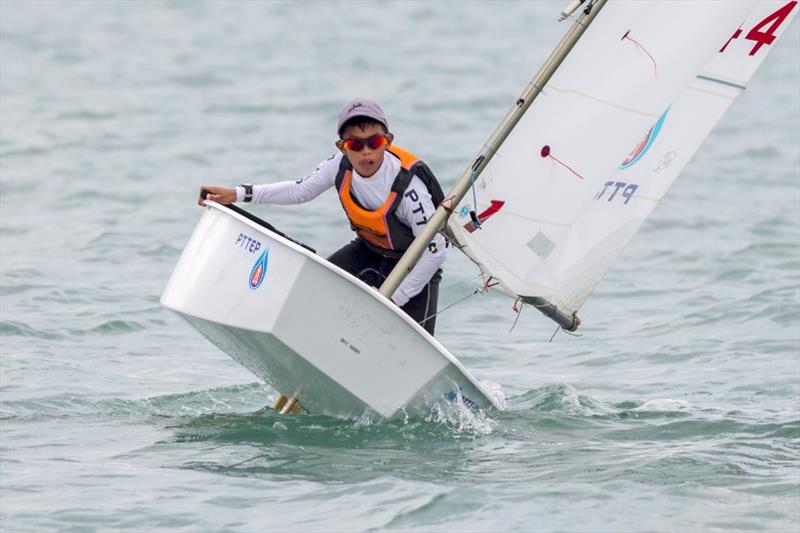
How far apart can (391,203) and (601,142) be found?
3.03 feet

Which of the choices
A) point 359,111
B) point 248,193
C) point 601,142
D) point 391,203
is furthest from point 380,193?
point 601,142

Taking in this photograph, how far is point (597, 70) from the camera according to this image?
6.08 metres

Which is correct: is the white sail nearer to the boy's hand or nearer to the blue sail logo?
the blue sail logo

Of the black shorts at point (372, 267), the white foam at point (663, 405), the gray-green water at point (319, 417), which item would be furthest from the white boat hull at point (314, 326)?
the white foam at point (663, 405)

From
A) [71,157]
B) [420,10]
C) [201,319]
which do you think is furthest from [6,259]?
[420,10]

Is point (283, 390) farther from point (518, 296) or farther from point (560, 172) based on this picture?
point (560, 172)

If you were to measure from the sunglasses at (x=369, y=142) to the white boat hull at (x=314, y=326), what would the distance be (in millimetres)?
566

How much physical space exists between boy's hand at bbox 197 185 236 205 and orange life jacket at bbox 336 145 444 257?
475 mm

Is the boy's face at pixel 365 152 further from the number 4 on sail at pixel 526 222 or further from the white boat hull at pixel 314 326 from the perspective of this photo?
the white boat hull at pixel 314 326

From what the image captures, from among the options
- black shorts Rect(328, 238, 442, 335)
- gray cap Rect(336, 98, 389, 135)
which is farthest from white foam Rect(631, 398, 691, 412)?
gray cap Rect(336, 98, 389, 135)

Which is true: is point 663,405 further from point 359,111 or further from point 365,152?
point 359,111

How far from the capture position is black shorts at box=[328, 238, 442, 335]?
6.53 metres

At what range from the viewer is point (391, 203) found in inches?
245

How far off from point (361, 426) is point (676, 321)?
176 inches
